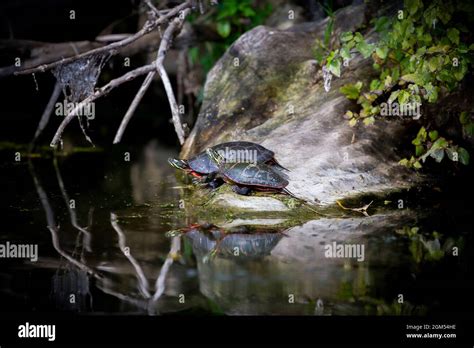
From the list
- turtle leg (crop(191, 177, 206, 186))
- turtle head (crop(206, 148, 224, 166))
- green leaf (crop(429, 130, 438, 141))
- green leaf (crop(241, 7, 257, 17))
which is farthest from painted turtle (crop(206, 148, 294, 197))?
green leaf (crop(241, 7, 257, 17))

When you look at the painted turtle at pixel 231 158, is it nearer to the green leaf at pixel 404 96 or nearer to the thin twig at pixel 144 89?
the thin twig at pixel 144 89

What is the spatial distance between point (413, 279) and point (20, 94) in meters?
10.1

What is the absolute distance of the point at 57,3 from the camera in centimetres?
976

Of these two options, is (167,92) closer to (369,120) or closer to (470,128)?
(369,120)

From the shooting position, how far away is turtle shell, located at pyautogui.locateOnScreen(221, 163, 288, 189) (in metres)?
4.91

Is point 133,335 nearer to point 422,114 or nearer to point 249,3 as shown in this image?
point 422,114

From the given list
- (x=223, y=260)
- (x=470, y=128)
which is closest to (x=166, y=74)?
(x=470, y=128)

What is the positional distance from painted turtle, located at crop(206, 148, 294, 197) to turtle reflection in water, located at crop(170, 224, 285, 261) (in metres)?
0.58

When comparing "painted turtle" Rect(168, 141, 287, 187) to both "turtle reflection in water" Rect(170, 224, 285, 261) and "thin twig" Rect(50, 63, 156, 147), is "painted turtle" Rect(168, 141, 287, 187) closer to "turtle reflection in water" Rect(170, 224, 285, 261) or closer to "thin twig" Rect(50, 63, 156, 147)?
"turtle reflection in water" Rect(170, 224, 285, 261)

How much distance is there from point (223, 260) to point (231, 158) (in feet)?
6.01

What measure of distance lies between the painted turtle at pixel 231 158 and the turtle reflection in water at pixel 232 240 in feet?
3.36

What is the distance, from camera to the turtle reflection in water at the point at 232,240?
3932 millimetres

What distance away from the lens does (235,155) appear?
5.47m

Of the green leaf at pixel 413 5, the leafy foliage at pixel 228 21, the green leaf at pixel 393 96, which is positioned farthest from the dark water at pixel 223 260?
the leafy foliage at pixel 228 21
